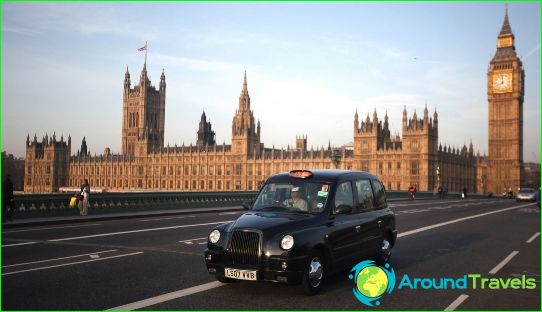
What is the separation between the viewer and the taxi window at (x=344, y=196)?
8781 mm

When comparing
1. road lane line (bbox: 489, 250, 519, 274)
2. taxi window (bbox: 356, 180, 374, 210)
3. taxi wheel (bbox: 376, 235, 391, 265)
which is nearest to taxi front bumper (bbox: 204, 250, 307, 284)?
taxi window (bbox: 356, 180, 374, 210)

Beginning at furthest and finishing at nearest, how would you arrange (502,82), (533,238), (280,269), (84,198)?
(502,82), (84,198), (533,238), (280,269)

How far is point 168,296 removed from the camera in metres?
7.59

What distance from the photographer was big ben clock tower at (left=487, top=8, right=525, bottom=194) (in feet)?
375

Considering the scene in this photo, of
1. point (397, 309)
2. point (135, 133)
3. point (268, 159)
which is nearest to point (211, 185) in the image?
point (268, 159)

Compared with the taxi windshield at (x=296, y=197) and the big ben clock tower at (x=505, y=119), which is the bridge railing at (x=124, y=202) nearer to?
the taxi windshield at (x=296, y=197)

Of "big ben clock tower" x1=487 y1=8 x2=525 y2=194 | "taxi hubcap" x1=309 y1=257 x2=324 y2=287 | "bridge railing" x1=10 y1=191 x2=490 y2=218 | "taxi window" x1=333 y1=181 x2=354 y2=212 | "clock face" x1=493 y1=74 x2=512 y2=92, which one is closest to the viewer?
"taxi hubcap" x1=309 y1=257 x2=324 y2=287

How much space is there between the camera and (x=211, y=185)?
118 meters

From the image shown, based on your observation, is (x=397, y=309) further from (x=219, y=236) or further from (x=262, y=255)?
(x=219, y=236)

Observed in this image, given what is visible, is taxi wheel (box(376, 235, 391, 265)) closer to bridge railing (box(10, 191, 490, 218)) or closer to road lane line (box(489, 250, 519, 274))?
road lane line (box(489, 250, 519, 274))

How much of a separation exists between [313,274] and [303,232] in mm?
701

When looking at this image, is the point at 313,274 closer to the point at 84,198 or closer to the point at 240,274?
the point at 240,274

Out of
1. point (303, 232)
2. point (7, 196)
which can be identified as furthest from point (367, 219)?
point (7, 196)

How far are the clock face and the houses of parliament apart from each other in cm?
22
